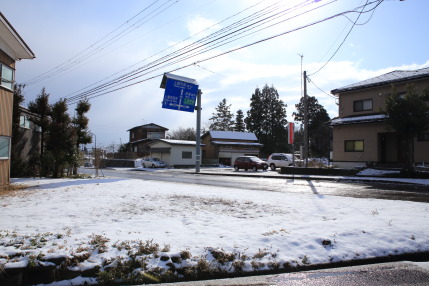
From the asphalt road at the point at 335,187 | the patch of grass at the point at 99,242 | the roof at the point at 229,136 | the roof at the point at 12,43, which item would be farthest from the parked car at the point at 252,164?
the patch of grass at the point at 99,242

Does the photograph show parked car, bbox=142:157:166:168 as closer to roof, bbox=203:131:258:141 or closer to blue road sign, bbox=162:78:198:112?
roof, bbox=203:131:258:141

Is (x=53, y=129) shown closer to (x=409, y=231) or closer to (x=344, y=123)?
(x=409, y=231)

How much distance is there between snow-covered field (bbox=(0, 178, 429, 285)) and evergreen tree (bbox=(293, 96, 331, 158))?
1883 inches

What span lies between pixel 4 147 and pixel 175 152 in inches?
→ 1231

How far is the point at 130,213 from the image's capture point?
647cm

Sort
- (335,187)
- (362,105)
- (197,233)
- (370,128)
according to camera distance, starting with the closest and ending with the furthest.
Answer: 1. (197,233)
2. (335,187)
3. (370,128)
4. (362,105)

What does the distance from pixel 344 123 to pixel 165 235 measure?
21.8 m

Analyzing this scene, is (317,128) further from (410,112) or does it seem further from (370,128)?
(410,112)

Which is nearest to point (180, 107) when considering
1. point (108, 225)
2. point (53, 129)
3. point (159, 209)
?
point (53, 129)

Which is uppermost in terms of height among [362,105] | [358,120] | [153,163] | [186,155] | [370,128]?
[362,105]

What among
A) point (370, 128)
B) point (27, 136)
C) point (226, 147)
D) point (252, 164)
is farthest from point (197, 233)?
point (226, 147)

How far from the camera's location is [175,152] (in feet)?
140

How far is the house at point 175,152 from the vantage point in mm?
42656

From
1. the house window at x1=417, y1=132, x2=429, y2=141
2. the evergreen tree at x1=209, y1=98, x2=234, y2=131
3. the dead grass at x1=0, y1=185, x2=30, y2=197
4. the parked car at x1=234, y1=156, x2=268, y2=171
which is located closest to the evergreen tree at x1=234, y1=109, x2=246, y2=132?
the evergreen tree at x1=209, y1=98, x2=234, y2=131
